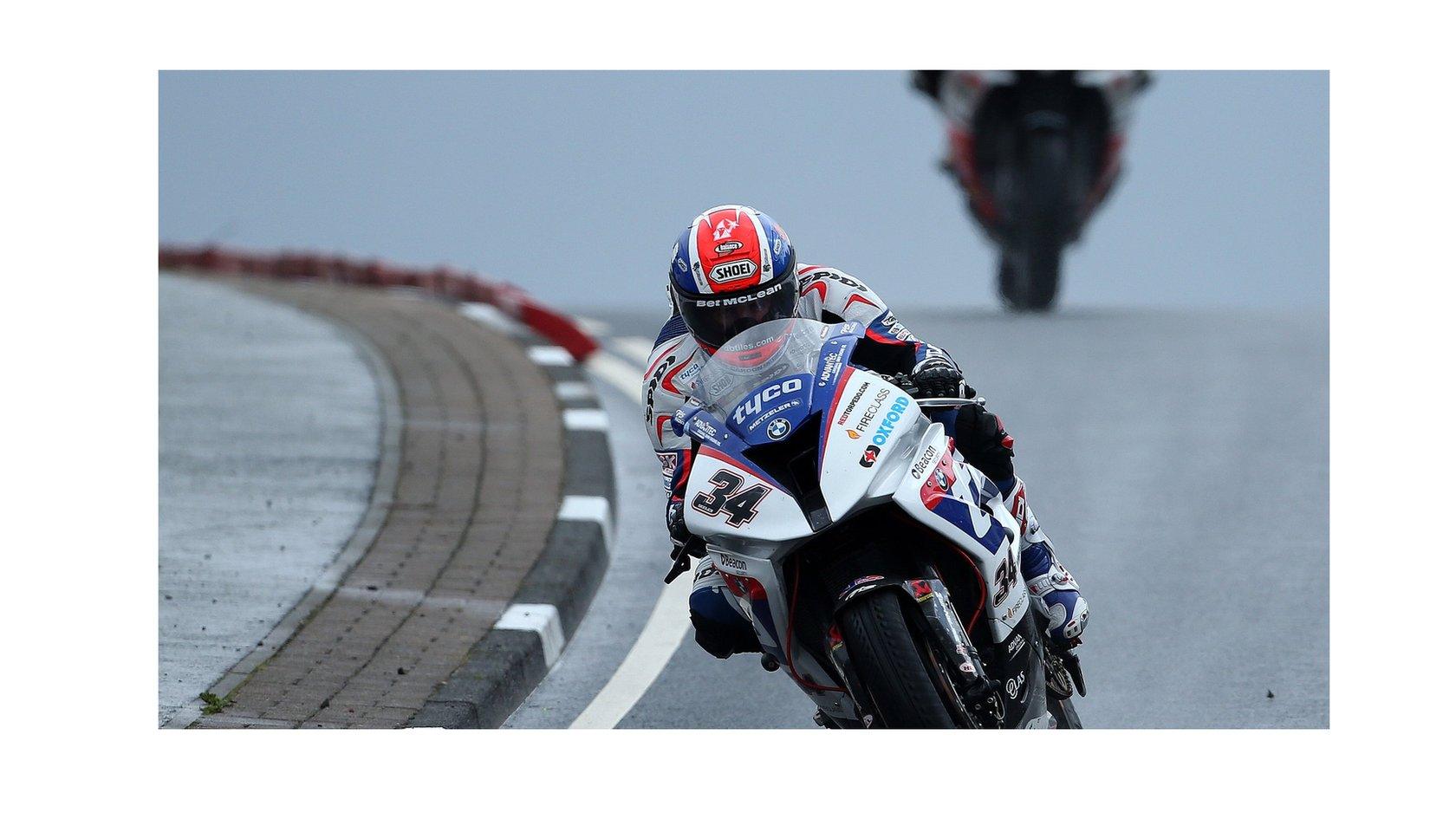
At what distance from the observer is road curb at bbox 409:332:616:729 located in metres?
5.89

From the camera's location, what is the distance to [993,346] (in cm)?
1459

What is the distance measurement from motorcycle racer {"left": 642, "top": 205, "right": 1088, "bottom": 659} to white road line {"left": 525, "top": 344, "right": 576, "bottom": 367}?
777 cm

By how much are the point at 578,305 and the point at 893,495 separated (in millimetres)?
14724

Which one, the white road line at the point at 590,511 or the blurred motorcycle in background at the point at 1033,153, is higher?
the blurred motorcycle in background at the point at 1033,153

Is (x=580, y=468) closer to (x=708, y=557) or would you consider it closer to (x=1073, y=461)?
(x=1073, y=461)

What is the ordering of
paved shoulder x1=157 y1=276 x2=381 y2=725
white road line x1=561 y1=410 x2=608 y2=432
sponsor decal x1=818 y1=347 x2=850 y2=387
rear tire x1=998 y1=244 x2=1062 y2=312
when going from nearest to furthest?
sponsor decal x1=818 y1=347 x2=850 y2=387, paved shoulder x1=157 y1=276 x2=381 y2=725, white road line x1=561 y1=410 x2=608 y2=432, rear tire x1=998 y1=244 x2=1062 y2=312

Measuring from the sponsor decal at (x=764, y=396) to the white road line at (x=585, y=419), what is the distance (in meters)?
5.79

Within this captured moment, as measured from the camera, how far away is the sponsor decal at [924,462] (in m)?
4.66

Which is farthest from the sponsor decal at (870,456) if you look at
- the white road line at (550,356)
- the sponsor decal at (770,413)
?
the white road line at (550,356)

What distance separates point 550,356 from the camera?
44.1 feet

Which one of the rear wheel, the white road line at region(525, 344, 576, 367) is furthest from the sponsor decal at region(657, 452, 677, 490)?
the white road line at region(525, 344, 576, 367)

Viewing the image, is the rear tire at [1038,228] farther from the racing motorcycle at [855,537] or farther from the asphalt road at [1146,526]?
the racing motorcycle at [855,537]

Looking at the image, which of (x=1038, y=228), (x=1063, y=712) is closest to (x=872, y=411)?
(x=1063, y=712)

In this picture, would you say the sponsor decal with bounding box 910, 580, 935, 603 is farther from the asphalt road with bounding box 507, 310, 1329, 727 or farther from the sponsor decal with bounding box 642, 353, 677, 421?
the asphalt road with bounding box 507, 310, 1329, 727
